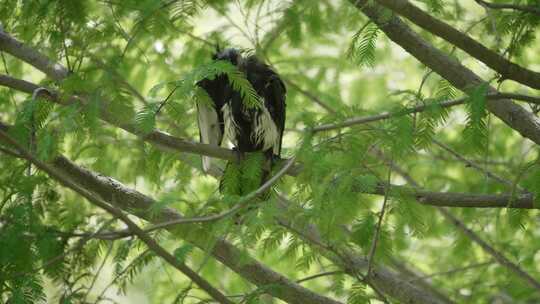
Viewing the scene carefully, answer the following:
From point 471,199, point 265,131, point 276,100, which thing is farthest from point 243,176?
point 471,199

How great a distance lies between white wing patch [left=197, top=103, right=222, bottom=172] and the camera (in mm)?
4508

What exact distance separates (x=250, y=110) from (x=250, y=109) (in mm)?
17

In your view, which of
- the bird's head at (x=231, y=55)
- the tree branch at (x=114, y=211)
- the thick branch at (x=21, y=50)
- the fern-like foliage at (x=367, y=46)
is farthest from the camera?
the bird's head at (x=231, y=55)

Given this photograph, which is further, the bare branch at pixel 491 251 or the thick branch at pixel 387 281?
the bare branch at pixel 491 251

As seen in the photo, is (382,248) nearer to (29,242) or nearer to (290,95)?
(29,242)

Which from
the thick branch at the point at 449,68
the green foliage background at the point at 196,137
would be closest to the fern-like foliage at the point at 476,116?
the green foliage background at the point at 196,137

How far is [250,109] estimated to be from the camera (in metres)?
4.62

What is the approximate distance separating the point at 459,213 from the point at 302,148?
10.3ft

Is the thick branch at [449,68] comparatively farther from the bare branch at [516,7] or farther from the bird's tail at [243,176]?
the bird's tail at [243,176]

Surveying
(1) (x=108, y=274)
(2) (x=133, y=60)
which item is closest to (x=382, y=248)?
(2) (x=133, y=60)

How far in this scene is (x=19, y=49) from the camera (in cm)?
379

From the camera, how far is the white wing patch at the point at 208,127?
4.51 metres

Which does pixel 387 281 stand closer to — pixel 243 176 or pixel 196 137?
pixel 243 176

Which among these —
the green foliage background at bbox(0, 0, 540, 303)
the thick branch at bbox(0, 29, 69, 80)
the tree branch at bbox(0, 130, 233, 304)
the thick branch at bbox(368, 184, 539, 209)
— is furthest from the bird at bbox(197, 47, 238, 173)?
the tree branch at bbox(0, 130, 233, 304)
